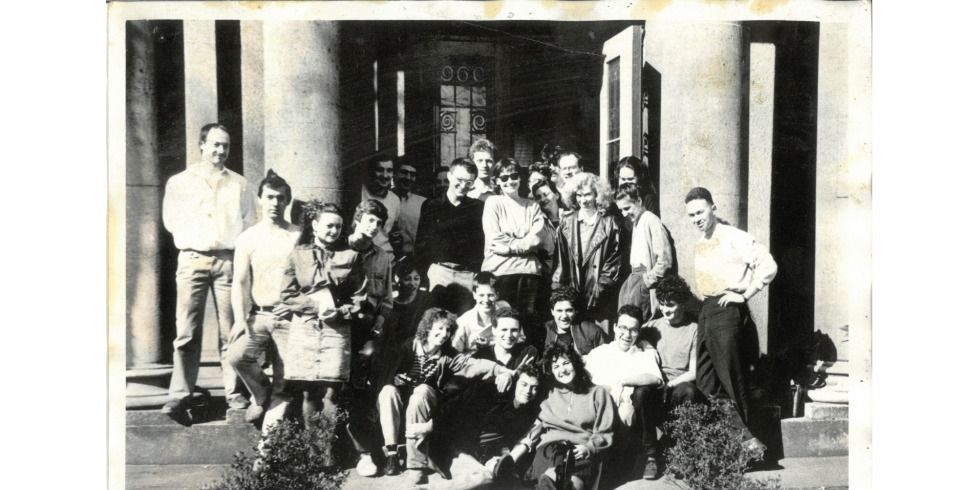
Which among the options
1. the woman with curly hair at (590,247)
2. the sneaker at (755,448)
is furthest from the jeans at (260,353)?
the sneaker at (755,448)

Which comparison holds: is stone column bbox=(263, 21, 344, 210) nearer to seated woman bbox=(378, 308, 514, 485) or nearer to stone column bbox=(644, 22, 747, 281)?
seated woman bbox=(378, 308, 514, 485)

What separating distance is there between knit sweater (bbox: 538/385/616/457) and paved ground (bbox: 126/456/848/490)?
0.38m

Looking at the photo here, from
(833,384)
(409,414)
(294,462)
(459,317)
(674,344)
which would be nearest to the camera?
(294,462)

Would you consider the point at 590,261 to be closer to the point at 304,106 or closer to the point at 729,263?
the point at 729,263

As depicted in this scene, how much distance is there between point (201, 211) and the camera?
656 centimetres

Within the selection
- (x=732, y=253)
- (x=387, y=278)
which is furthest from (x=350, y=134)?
(x=732, y=253)

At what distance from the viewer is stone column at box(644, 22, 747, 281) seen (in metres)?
6.77

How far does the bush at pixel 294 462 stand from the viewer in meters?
6.38

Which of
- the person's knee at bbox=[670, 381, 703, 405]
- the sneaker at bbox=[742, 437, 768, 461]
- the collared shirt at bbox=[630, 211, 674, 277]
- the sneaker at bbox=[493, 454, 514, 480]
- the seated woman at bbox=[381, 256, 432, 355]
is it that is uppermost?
the collared shirt at bbox=[630, 211, 674, 277]

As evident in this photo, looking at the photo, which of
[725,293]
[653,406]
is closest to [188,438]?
[653,406]

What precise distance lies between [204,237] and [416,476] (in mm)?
2128

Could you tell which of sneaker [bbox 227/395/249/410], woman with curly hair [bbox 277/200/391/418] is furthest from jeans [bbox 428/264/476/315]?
sneaker [bbox 227/395/249/410]

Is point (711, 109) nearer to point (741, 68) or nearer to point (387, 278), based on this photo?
point (741, 68)

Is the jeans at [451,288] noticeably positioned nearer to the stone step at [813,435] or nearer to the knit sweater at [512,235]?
the knit sweater at [512,235]
